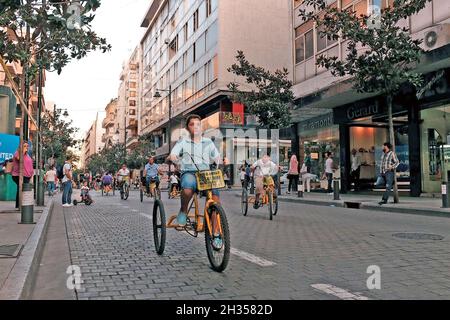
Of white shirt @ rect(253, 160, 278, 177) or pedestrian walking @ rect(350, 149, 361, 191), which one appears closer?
white shirt @ rect(253, 160, 278, 177)

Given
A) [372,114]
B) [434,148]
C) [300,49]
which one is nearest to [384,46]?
[434,148]

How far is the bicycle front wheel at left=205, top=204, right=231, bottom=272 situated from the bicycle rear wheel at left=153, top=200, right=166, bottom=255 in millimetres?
899

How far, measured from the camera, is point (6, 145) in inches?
605

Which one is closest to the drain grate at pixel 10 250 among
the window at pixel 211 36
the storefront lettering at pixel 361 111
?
the storefront lettering at pixel 361 111

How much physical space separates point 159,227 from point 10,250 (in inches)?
75.2

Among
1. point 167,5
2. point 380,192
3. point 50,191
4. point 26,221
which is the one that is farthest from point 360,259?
point 167,5

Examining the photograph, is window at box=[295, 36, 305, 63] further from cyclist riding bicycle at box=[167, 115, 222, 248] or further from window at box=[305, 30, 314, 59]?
cyclist riding bicycle at box=[167, 115, 222, 248]

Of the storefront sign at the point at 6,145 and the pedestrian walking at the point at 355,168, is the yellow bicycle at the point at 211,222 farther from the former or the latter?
the pedestrian walking at the point at 355,168

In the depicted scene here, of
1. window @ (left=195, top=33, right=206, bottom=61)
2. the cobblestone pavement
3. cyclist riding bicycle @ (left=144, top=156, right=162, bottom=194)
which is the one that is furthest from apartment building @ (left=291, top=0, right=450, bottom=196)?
window @ (left=195, top=33, right=206, bottom=61)

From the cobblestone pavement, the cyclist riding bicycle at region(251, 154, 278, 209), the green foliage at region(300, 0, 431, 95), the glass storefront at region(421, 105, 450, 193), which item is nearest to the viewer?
the cobblestone pavement

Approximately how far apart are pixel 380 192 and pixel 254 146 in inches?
783

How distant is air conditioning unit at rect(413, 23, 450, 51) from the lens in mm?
13938

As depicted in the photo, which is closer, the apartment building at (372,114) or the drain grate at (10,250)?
the drain grate at (10,250)

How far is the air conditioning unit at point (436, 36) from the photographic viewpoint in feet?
45.7
